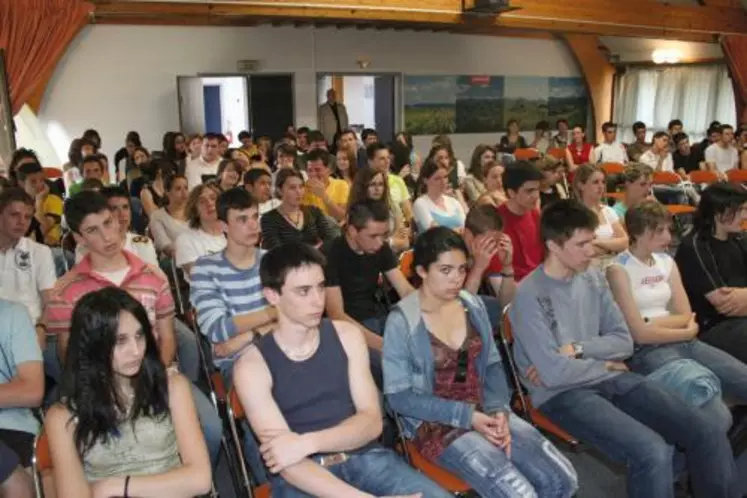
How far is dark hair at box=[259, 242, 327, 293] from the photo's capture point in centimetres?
211

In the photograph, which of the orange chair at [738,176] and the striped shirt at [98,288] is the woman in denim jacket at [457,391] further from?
the orange chair at [738,176]

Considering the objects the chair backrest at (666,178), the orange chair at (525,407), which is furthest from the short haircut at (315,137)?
the orange chair at (525,407)

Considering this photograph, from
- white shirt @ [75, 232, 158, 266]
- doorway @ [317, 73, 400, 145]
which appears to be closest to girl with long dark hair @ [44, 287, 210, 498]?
white shirt @ [75, 232, 158, 266]

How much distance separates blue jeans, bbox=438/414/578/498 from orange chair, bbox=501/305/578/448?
0.26 m

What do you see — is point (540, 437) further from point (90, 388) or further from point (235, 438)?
point (90, 388)

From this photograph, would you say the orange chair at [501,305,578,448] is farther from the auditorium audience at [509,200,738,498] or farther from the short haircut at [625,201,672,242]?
the short haircut at [625,201,672,242]

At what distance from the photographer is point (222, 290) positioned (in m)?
2.84

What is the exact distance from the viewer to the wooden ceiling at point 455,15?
7.20m

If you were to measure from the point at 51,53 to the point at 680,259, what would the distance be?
7116 mm

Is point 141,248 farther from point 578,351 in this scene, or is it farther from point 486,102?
point 486,102

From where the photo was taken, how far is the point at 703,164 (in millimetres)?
8578

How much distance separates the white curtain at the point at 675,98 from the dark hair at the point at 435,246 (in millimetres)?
11202

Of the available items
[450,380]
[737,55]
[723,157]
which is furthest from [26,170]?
[737,55]

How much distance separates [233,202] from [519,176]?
1686mm
